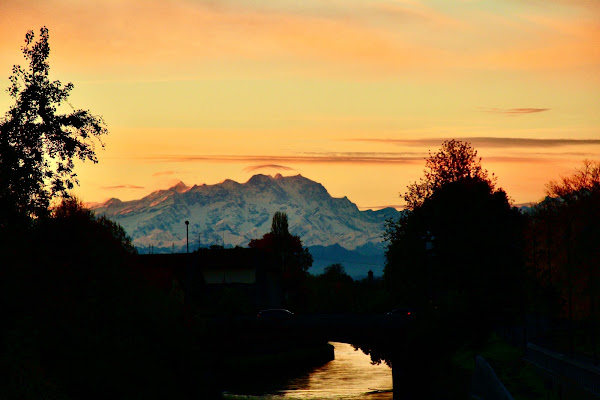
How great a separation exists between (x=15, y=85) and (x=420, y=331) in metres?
40.9

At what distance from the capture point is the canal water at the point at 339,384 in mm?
70938

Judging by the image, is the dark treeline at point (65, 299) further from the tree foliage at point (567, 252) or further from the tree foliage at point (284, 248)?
the tree foliage at point (284, 248)

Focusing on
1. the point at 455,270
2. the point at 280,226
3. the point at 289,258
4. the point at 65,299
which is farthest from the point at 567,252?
the point at 280,226

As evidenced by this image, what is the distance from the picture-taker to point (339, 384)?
267 ft

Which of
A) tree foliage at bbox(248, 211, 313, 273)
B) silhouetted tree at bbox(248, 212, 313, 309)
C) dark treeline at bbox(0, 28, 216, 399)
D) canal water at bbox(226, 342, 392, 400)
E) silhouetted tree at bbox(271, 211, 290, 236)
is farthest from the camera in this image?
silhouetted tree at bbox(271, 211, 290, 236)

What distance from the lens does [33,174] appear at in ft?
166

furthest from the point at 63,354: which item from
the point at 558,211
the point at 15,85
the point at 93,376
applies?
the point at 558,211

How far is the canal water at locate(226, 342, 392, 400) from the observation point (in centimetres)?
7094

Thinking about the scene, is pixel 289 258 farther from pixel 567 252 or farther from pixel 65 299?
pixel 65 299

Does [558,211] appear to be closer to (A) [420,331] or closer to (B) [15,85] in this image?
(A) [420,331]

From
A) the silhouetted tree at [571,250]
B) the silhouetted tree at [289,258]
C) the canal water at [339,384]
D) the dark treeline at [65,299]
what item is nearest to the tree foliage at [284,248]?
the silhouetted tree at [289,258]

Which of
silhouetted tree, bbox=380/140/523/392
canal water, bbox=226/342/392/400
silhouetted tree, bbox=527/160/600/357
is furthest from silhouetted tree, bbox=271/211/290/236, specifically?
silhouetted tree, bbox=527/160/600/357

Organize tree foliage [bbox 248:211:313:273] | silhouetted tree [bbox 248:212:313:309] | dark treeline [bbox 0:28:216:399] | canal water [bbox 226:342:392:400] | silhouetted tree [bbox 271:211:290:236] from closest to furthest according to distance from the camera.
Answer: dark treeline [bbox 0:28:216:399] < canal water [bbox 226:342:392:400] < silhouetted tree [bbox 248:212:313:309] < tree foliage [bbox 248:211:313:273] < silhouetted tree [bbox 271:211:290:236]

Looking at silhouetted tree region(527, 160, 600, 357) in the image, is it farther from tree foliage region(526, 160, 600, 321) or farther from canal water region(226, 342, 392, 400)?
canal water region(226, 342, 392, 400)
